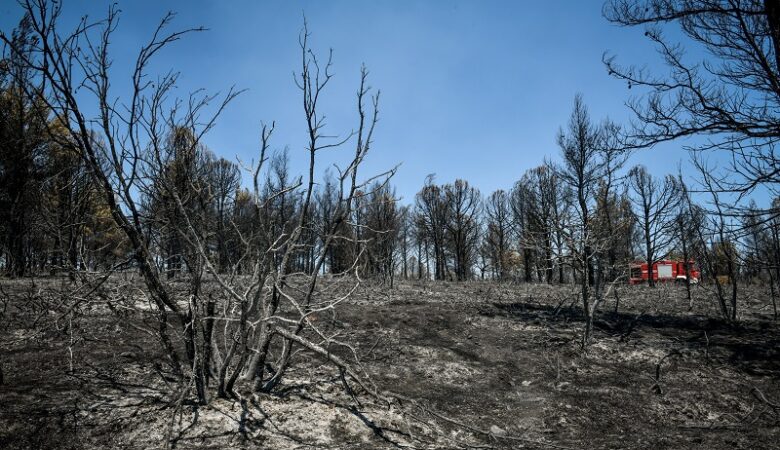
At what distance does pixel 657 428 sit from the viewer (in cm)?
459

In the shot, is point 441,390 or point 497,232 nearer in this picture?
point 441,390

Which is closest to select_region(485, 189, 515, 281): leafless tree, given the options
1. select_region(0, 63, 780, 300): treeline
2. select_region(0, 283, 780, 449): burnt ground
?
select_region(0, 63, 780, 300): treeline

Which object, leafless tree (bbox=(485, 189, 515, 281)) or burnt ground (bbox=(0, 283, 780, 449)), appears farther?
leafless tree (bbox=(485, 189, 515, 281))

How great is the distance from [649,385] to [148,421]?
591cm

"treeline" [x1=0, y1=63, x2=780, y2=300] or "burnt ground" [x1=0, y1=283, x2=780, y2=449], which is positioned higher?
"treeline" [x1=0, y1=63, x2=780, y2=300]

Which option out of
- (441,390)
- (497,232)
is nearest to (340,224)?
(441,390)

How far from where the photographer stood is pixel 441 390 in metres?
5.29

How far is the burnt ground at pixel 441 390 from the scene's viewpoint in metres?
3.54

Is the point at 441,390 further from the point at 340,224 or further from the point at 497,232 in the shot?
the point at 497,232

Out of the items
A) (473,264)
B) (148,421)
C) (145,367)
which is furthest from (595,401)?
(473,264)

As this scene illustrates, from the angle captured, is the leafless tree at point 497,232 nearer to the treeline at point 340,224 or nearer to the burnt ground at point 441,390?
the treeline at point 340,224

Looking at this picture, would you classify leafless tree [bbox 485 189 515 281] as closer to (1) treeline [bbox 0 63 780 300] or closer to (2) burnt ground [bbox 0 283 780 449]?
(1) treeline [bbox 0 63 780 300]

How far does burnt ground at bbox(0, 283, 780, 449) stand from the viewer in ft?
11.6

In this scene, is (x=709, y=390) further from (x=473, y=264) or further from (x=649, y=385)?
(x=473, y=264)
